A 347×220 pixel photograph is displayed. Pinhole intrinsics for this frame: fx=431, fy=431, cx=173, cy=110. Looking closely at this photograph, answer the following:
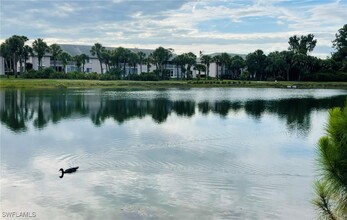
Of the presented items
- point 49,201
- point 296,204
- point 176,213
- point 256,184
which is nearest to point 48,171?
point 49,201

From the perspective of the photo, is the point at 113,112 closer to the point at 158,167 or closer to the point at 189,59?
the point at 158,167

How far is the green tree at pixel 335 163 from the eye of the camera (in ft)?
13.9

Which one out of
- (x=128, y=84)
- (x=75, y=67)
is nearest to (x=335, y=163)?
(x=128, y=84)

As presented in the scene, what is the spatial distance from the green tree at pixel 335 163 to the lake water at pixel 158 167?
86cm

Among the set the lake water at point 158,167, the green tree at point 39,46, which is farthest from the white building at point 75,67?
the lake water at point 158,167

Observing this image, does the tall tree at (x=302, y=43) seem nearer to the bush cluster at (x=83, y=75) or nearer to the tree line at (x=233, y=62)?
the tree line at (x=233, y=62)

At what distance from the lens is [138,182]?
12.2 m

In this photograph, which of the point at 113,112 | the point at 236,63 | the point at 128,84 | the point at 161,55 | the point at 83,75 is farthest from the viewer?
the point at 236,63

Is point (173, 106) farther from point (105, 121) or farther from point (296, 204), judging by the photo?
point (296, 204)

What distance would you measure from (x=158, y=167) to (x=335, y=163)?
1010 cm

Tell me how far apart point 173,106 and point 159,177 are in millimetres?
23149

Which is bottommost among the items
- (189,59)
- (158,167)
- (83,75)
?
(158,167)

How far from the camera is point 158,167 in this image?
46.3ft

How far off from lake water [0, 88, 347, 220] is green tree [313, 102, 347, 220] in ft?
2.82
